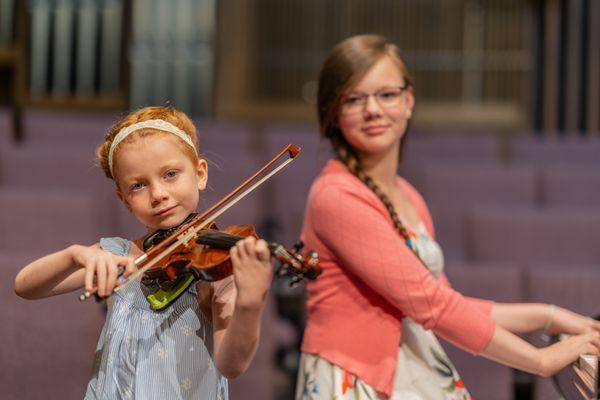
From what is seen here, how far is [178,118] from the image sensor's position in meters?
1.04

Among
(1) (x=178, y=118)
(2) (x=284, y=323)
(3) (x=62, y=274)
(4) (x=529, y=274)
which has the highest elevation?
(1) (x=178, y=118)

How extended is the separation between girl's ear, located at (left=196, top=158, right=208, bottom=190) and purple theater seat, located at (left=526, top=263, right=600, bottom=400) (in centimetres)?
104

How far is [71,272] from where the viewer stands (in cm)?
95

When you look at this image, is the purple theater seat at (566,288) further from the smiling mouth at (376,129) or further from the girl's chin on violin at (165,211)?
the girl's chin on violin at (165,211)

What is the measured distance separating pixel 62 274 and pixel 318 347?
1.44 feet

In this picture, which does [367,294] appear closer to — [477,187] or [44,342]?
[44,342]

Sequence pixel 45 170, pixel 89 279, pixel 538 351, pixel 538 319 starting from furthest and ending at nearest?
pixel 45 170 < pixel 538 319 < pixel 538 351 < pixel 89 279

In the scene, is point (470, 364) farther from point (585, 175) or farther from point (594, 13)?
point (594, 13)

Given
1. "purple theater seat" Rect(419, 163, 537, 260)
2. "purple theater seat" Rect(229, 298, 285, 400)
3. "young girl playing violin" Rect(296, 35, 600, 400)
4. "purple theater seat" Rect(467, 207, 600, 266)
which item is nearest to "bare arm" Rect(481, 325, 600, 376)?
"young girl playing violin" Rect(296, 35, 600, 400)

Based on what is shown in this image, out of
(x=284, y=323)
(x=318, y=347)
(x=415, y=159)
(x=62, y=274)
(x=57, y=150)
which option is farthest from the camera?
(x=415, y=159)

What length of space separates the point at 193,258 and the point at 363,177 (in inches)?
18.0

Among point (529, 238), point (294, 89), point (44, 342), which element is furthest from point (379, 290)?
point (294, 89)

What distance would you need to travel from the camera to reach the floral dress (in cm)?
125

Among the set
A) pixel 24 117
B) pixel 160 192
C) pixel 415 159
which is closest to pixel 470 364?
pixel 160 192
